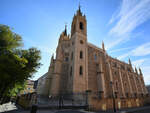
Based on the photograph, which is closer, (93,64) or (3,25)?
(3,25)

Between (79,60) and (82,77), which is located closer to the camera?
(82,77)

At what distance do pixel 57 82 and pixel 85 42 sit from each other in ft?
47.2

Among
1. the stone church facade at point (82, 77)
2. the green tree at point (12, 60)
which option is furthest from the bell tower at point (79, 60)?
the green tree at point (12, 60)

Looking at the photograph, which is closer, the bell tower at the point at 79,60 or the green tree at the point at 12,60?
the green tree at the point at 12,60

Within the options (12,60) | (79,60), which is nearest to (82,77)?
(79,60)

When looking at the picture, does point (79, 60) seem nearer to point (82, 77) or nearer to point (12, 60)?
point (82, 77)

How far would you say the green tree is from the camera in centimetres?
944

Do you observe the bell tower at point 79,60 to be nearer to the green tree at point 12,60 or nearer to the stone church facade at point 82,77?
the stone church facade at point 82,77

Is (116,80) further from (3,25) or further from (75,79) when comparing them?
(3,25)

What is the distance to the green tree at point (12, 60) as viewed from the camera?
9.44 m

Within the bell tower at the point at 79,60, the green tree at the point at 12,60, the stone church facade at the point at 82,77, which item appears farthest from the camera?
the bell tower at the point at 79,60

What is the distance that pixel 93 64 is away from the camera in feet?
85.5

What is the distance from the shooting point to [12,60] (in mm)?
9797

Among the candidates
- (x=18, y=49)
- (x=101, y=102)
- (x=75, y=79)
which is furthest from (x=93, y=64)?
(x=18, y=49)
